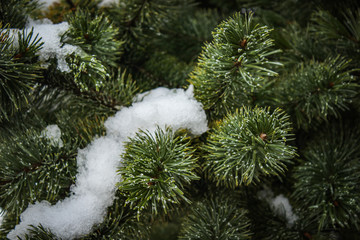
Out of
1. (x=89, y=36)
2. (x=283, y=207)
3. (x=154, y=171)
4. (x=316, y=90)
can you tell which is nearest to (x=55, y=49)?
(x=89, y=36)

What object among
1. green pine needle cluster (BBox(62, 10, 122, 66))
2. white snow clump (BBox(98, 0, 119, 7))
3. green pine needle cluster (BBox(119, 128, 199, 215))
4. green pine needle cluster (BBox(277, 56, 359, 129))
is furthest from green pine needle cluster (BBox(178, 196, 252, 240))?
white snow clump (BBox(98, 0, 119, 7))

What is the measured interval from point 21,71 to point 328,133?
0.85m

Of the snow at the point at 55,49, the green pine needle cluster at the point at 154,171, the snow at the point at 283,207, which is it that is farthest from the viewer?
the snow at the point at 283,207

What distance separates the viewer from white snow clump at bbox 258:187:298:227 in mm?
869

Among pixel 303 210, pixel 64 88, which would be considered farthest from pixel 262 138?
pixel 64 88

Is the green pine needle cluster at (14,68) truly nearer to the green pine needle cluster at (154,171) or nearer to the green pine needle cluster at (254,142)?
the green pine needle cluster at (154,171)

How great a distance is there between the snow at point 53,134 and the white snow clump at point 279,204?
2.05 ft

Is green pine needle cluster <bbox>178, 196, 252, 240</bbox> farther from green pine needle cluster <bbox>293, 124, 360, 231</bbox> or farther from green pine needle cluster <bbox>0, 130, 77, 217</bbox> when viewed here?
green pine needle cluster <bbox>0, 130, 77, 217</bbox>

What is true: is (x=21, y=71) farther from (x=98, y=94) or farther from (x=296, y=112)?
(x=296, y=112)

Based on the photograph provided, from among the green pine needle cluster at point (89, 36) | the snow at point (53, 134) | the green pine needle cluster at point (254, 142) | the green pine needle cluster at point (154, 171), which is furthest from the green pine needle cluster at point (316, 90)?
the snow at point (53, 134)

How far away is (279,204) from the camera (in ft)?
2.97

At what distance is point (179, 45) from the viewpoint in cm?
110

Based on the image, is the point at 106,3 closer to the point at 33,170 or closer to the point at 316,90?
the point at 33,170

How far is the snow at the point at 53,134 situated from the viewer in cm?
69
